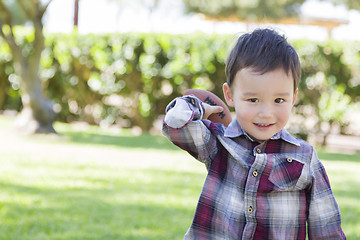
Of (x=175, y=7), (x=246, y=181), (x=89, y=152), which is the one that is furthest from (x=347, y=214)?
(x=175, y=7)

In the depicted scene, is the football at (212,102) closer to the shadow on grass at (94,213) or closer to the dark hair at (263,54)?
the dark hair at (263,54)

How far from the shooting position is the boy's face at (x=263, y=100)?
1701 mm

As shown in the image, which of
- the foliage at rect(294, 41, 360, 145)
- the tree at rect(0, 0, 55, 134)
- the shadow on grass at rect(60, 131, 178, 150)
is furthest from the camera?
the foliage at rect(294, 41, 360, 145)

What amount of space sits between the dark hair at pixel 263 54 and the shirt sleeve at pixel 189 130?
0.20m

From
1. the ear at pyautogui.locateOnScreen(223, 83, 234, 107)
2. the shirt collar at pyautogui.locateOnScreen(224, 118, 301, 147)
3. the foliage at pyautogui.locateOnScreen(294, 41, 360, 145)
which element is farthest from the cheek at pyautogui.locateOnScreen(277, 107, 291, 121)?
the foliage at pyautogui.locateOnScreen(294, 41, 360, 145)

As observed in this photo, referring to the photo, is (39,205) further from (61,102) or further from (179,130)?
(61,102)

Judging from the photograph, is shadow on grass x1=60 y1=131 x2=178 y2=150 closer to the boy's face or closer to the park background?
the park background

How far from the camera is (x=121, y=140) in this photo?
794cm

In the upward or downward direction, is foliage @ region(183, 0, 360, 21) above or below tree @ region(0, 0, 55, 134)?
above

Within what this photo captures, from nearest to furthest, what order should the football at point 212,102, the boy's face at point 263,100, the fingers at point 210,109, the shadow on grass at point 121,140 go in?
the boy's face at point 263,100 → the fingers at point 210,109 → the football at point 212,102 → the shadow on grass at point 121,140

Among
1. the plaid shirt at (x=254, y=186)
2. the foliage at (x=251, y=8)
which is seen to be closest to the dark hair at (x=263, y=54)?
the plaid shirt at (x=254, y=186)

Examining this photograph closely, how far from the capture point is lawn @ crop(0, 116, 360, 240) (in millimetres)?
3398

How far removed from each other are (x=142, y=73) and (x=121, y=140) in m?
1.86

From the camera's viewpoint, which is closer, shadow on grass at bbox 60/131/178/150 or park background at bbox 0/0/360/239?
park background at bbox 0/0/360/239
